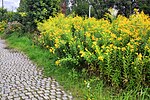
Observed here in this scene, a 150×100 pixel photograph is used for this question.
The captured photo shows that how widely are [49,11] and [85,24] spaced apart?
290 inches

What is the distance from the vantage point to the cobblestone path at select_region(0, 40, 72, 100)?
5.21 m

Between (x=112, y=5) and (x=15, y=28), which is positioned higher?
(x=112, y=5)

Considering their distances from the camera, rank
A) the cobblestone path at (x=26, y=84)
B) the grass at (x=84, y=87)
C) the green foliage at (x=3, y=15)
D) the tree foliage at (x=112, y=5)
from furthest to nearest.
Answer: the green foliage at (x=3, y=15) < the tree foliage at (x=112, y=5) < the cobblestone path at (x=26, y=84) < the grass at (x=84, y=87)

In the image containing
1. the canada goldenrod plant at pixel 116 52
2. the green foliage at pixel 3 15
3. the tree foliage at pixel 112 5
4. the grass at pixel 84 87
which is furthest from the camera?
the green foliage at pixel 3 15

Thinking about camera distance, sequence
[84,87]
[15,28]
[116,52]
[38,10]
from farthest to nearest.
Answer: [15,28] < [38,10] < [84,87] < [116,52]

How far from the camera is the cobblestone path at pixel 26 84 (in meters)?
5.21

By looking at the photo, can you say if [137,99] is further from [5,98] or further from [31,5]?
[31,5]

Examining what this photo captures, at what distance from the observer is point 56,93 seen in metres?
5.36

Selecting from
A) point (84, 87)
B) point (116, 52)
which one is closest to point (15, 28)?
point (84, 87)

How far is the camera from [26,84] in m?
6.02

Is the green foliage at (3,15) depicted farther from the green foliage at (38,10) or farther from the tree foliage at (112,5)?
the green foliage at (38,10)

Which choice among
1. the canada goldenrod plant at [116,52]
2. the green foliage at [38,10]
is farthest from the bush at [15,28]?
the canada goldenrod plant at [116,52]

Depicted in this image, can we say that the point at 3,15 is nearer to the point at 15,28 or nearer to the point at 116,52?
the point at 15,28

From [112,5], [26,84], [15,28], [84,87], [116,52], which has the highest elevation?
[112,5]
